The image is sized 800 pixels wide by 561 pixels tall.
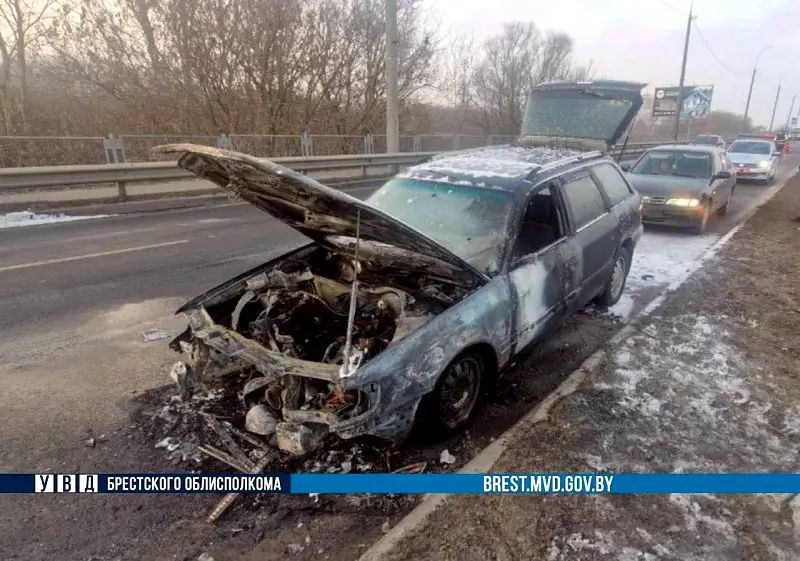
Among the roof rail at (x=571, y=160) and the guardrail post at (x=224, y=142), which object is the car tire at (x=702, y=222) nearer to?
the roof rail at (x=571, y=160)

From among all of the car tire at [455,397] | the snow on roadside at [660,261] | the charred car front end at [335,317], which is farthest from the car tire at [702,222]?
the car tire at [455,397]

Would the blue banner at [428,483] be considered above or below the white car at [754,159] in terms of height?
below

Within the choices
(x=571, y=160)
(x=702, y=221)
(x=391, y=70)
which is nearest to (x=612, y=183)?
(x=571, y=160)

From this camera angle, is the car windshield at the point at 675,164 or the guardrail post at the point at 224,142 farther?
the guardrail post at the point at 224,142

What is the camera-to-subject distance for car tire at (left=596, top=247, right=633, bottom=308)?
5282 millimetres

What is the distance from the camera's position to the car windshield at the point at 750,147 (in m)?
18.1

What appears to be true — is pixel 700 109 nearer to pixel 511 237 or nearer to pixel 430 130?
pixel 430 130

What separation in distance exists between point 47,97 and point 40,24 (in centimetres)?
261

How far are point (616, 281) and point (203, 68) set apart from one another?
1571 centimetres

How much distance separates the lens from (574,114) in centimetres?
793

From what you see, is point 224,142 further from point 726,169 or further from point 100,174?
point 726,169

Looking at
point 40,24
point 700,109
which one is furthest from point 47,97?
point 700,109

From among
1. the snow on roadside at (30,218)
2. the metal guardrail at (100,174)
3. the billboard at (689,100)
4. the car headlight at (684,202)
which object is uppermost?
the billboard at (689,100)

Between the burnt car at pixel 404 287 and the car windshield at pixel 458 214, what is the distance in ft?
0.04
